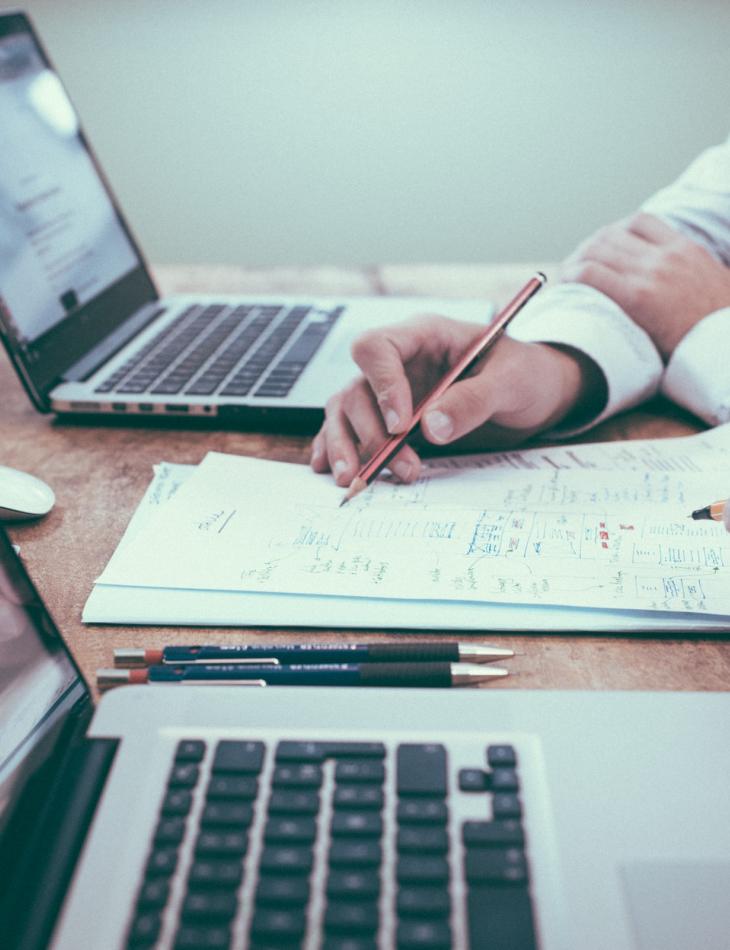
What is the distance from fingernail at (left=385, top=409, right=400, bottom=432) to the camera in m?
0.56

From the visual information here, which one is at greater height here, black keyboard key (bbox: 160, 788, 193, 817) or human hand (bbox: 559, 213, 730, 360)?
black keyboard key (bbox: 160, 788, 193, 817)

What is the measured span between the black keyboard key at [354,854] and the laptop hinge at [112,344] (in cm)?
53

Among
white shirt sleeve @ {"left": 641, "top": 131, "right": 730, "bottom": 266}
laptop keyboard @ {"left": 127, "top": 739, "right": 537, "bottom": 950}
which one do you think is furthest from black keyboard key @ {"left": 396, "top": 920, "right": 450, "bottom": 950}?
white shirt sleeve @ {"left": 641, "top": 131, "right": 730, "bottom": 266}

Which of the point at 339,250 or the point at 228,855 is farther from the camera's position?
the point at 339,250

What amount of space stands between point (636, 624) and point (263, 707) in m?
0.20

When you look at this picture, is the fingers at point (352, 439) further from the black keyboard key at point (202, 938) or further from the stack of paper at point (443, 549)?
the black keyboard key at point (202, 938)

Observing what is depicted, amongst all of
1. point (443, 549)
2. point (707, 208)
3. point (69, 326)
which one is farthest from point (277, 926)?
point (707, 208)

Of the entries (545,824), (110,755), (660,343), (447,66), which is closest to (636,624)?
(545,824)

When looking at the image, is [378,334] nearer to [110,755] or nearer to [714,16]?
[110,755]

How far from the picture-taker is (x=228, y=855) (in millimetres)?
277

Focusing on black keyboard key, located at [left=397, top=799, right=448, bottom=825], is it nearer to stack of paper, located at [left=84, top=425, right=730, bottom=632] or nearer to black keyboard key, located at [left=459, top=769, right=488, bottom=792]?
black keyboard key, located at [left=459, top=769, right=488, bottom=792]

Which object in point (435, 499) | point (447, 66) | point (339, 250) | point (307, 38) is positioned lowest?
point (339, 250)

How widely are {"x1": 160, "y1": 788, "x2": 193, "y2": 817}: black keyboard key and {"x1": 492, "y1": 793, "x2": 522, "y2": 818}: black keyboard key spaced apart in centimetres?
11

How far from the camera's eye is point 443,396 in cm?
56
